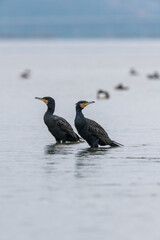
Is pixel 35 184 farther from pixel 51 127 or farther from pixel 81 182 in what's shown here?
pixel 51 127

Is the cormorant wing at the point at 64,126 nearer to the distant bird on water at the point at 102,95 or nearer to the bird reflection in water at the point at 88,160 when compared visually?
the bird reflection in water at the point at 88,160

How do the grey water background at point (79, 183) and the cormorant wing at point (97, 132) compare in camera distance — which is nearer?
the grey water background at point (79, 183)

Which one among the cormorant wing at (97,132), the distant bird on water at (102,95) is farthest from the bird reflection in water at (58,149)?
the distant bird on water at (102,95)

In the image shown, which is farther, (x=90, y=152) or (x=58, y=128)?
(x=58, y=128)

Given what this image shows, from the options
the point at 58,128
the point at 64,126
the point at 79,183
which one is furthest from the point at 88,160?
the point at 58,128

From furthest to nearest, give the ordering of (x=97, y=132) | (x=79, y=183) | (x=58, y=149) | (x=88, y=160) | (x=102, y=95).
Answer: (x=102, y=95), (x=58, y=149), (x=97, y=132), (x=88, y=160), (x=79, y=183)

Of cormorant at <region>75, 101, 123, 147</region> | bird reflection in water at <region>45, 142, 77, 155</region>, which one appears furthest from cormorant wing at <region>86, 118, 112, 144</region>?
bird reflection in water at <region>45, 142, 77, 155</region>

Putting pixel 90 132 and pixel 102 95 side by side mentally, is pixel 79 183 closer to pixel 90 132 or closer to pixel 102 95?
pixel 90 132

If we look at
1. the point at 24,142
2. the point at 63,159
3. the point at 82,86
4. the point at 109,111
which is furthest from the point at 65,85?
the point at 63,159

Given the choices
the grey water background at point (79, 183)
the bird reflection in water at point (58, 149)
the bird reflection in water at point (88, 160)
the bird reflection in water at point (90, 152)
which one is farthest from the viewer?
the bird reflection in water at point (58, 149)

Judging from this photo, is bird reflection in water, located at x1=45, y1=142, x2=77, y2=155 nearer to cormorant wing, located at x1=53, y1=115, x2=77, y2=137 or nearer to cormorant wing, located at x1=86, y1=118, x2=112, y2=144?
cormorant wing, located at x1=53, y1=115, x2=77, y2=137

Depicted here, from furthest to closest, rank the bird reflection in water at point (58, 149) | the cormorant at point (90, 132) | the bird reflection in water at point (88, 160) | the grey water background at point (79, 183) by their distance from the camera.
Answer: the cormorant at point (90, 132) < the bird reflection in water at point (58, 149) < the bird reflection in water at point (88, 160) < the grey water background at point (79, 183)

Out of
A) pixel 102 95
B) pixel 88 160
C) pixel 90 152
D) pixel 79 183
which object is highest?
pixel 102 95

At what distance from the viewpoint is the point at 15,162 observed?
15133 mm
